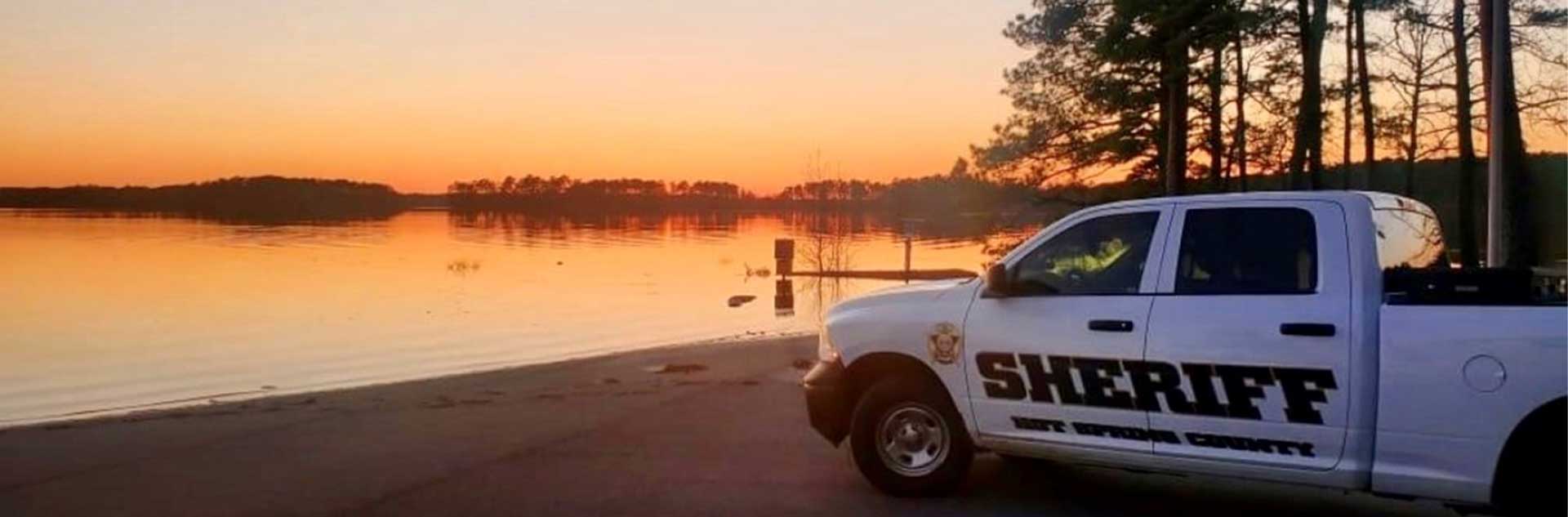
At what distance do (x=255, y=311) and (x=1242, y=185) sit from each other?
951 inches

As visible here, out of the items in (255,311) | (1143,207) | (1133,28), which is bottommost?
(255,311)

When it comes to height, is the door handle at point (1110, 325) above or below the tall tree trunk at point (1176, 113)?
below

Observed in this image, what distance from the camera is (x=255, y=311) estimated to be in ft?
109

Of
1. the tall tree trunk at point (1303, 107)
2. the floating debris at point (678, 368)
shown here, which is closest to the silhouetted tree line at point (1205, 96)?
the tall tree trunk at point (1303, 107)

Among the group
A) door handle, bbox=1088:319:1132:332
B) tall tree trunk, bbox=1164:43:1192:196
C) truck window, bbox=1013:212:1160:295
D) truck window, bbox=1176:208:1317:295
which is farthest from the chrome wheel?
tall tree trunk, bbox=1164:43:1192:196

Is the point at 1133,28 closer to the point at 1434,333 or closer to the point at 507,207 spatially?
the point at 1434,333

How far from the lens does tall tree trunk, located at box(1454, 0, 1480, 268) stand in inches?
976

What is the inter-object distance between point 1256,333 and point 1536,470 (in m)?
1.32

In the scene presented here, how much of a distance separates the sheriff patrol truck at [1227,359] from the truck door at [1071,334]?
1 cm

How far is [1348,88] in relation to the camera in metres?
35.3

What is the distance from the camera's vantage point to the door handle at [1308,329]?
6.67 metres

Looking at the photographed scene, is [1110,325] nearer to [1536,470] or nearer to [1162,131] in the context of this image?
[1536,470]

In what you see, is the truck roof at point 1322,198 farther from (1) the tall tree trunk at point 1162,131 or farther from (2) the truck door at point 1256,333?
(1) the tall tree trunk at point 1162,131

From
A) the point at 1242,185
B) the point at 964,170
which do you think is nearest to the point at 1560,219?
the point at 1242,185
